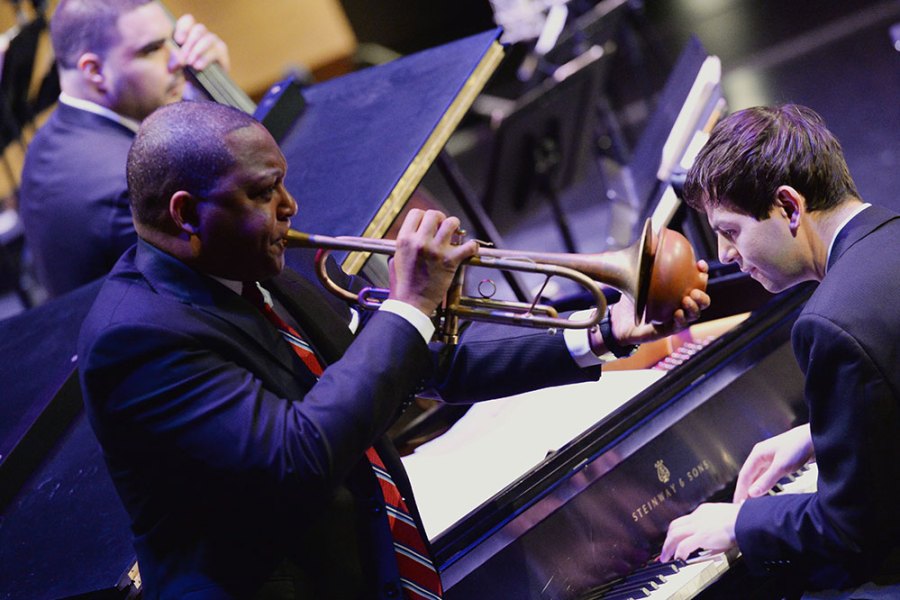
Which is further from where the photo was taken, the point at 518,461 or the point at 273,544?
the point at 518,461

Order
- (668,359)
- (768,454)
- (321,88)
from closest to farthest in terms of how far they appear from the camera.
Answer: (768,454)
(668,359)
(321,88)

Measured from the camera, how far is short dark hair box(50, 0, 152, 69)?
377 centimetres

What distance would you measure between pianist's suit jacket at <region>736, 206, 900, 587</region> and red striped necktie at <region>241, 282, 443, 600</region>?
0.80 metres

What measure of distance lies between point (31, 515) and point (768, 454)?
1.92 meters

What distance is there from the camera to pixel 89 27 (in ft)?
12.4

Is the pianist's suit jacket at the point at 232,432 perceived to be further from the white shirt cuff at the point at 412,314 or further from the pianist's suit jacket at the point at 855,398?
the pianist's suit jacket at the point at 855,398

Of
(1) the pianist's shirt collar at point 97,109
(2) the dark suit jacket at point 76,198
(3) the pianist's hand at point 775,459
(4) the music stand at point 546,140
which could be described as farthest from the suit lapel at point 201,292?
(4) the music stand at point 546,140

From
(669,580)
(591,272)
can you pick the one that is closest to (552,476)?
(669,580)

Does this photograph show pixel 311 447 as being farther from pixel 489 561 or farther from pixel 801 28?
pixel 801 28

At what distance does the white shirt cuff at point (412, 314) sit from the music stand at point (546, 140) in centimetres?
302

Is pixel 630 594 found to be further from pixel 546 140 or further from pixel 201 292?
pixel 546 140

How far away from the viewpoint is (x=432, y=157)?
319cm

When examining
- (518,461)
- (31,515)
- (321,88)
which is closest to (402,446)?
(518,461)

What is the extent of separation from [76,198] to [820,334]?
104 inches
